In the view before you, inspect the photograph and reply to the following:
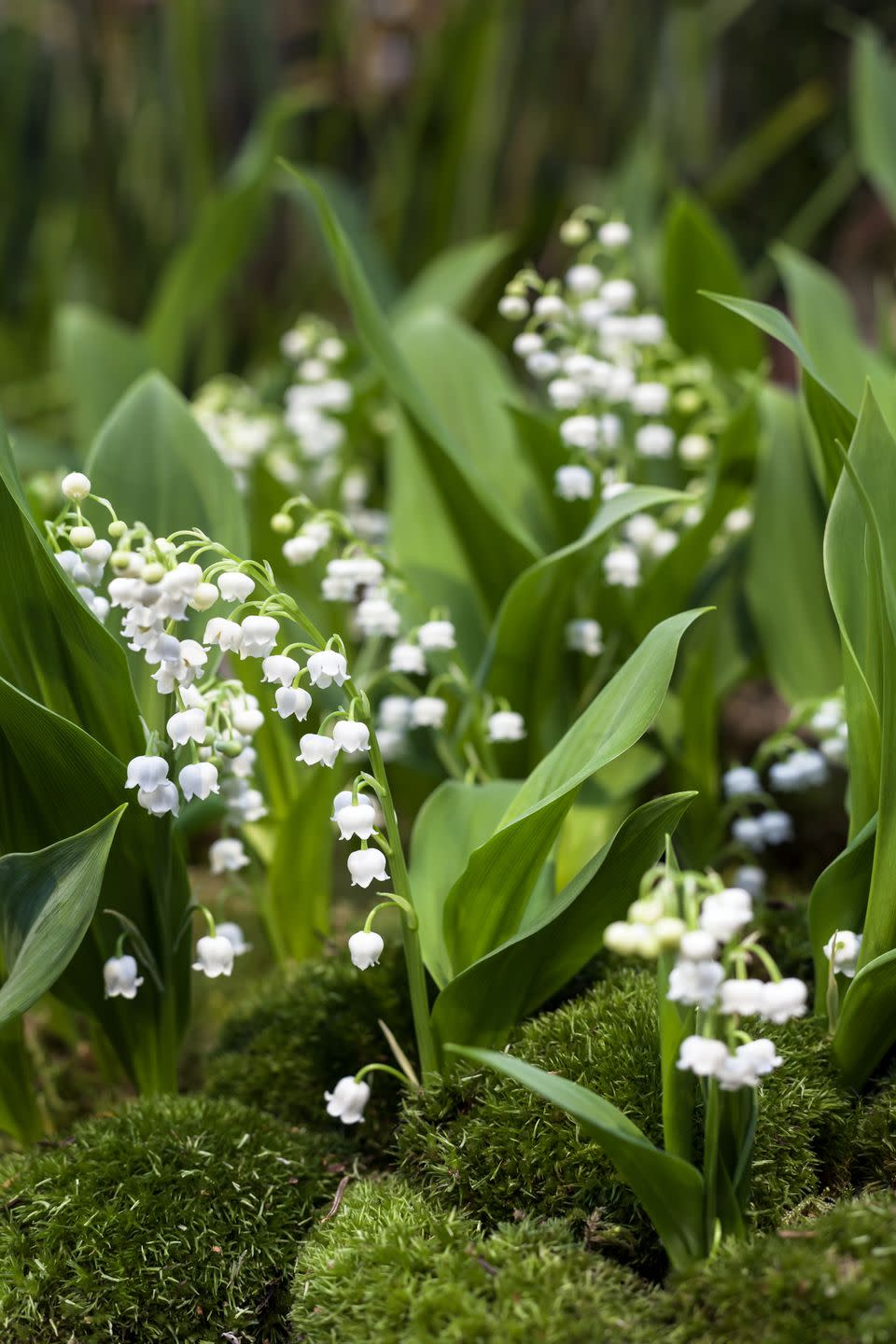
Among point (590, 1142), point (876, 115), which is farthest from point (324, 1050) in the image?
point (876, 115)

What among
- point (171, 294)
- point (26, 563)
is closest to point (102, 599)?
point (26, 563)

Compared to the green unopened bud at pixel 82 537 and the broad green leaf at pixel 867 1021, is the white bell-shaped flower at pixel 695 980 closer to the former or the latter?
the broad green leaf at pixel 867 1021

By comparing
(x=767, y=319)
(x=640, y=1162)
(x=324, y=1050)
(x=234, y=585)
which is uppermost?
(x=767, y=319)

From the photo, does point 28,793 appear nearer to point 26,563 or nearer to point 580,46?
point 26,563

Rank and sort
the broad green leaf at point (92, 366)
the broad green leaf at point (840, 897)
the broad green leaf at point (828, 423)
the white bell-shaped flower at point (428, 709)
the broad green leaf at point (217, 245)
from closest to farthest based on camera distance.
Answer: the broad green leaf at point (840, 897) < the broad green leaf at point (828, 423) < the white bell-shaped flower at point (428, 709) < the broad green leaf at point (92, 366) < the broad green leaf at point (217, 245)

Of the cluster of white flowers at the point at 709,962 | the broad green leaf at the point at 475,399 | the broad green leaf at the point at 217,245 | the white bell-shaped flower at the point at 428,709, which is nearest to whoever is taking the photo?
the cluster of white flowers at the point at 709,962

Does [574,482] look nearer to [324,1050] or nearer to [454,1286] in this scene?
[324,1050]

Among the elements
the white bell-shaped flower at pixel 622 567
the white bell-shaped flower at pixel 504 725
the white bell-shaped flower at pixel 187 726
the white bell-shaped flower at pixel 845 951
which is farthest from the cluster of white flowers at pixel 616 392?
the white bell-shaped flower at pixel 187 726
